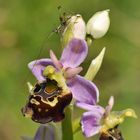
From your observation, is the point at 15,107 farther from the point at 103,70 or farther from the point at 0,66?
the point at 103,70

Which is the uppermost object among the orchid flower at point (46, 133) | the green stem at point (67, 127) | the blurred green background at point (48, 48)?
the green stem at point (67, 127)

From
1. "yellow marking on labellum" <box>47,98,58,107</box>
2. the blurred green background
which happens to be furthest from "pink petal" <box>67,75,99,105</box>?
the blurred green background

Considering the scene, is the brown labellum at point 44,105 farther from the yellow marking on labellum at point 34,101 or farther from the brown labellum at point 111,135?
the brown labellum at point 111,135

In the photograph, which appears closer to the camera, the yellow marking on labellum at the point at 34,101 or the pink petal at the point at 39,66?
the yellow marking on labellum at the point at 34,101

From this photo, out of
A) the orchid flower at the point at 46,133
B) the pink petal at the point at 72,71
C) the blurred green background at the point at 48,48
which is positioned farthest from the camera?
the blurred green background at the point at 48,48

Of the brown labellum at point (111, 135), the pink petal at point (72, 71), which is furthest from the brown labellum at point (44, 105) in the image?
the brown labellum at point (111, 135)

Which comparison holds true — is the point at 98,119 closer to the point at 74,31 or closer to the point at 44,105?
the point at 44,105

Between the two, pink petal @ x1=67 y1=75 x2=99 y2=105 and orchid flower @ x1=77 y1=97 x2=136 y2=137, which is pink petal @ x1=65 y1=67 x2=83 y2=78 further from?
orchid flower @ x1=77 y1=97 x2=136 y2=137
